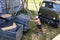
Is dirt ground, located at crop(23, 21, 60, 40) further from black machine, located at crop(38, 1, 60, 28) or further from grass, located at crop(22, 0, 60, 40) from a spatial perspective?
black machine, located at crop(38, 1, 60, 28)

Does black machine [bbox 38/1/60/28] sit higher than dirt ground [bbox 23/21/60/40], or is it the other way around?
black machine [bbox 38/1/60/28]

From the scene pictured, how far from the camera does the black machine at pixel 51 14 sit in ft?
11.3

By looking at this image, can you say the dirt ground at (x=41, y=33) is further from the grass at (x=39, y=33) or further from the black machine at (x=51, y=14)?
the black machine at (x=51, y=14)

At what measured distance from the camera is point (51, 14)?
351 centimetres

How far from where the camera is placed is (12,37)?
2.50 metres

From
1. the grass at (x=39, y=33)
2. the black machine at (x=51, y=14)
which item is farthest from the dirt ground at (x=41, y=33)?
the black machine at (x=51, y=14)

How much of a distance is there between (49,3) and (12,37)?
1.67 meters

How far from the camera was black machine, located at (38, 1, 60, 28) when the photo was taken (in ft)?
11.3

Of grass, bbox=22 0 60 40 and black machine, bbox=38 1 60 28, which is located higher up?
black machine, bbox=38 1 60 28

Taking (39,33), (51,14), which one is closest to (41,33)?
(39,33)

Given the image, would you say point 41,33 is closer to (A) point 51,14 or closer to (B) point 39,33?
(B) point 39,33

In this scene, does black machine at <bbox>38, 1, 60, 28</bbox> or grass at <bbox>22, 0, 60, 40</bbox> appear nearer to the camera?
grass at <bbox>22, 0, 60, 40</bbox>

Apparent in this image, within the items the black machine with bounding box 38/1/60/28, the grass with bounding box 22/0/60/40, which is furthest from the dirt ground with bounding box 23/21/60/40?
the black machine with bounding box 38/1/60/28

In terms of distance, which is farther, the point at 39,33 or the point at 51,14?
the point at 51,14
